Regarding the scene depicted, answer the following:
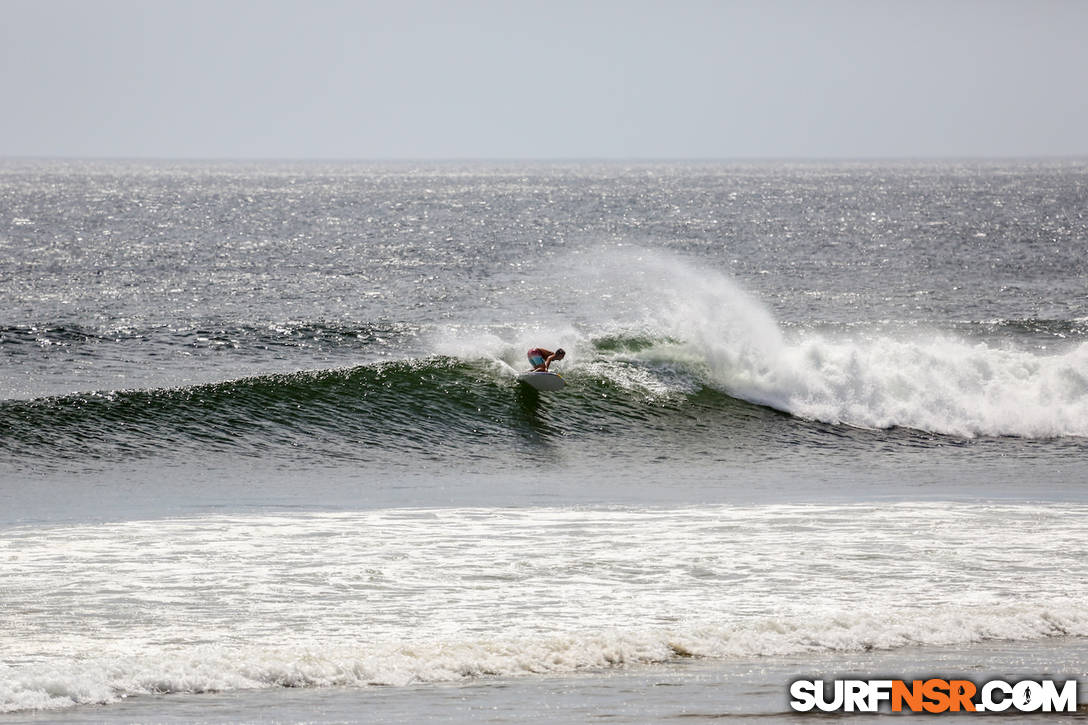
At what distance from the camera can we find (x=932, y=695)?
909 centimetres

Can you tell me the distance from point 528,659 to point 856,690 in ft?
7.82

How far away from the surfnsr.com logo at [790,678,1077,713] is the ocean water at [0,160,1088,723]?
0.27 meters

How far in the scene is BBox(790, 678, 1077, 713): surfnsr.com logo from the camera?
879cm

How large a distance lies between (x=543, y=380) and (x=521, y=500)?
23.9 ft

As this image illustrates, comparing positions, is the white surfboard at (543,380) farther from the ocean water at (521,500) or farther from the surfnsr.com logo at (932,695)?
the surfnsr.com logo at (932,695)

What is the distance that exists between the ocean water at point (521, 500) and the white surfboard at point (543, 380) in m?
0.33

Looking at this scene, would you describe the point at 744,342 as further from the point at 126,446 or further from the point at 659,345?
the point at 126,446

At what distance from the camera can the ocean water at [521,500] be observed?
9672mm

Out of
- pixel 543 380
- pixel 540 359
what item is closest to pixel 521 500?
pixel 543 380

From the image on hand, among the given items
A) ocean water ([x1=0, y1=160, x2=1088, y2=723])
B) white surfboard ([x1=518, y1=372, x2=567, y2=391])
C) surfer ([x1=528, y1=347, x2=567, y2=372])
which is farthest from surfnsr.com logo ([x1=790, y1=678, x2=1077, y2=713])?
surfer ([x1=528, y1=347, x2=567, y2=372])

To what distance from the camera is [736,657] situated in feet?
32.9

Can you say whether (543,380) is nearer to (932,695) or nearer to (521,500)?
(521,500)

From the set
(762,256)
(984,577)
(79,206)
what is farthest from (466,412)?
(79,206)

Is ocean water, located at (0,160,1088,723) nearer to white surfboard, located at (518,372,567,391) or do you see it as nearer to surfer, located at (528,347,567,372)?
white surfboard, located at (518,372,567,391)
